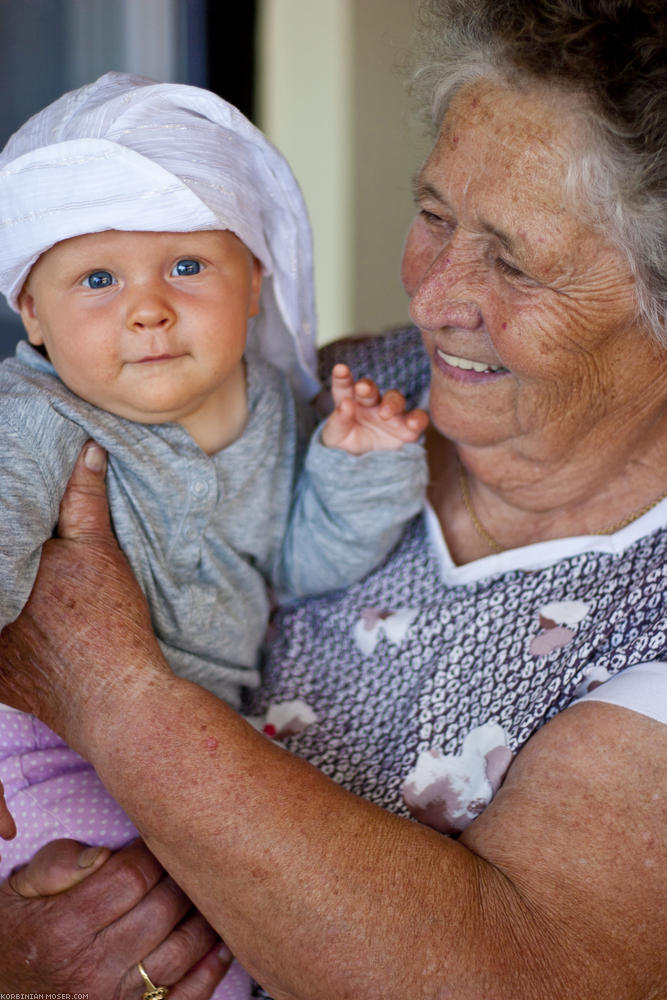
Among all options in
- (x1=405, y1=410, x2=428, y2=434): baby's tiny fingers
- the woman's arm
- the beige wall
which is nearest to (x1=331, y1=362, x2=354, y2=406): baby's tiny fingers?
(x1=405, y1=410, x2=428, y2=434): baby's tiny fingers

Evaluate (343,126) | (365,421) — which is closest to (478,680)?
(365,421)

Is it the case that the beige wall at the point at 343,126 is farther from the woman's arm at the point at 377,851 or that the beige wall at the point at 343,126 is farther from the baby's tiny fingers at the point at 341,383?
the woman's arm at the point at 377,851

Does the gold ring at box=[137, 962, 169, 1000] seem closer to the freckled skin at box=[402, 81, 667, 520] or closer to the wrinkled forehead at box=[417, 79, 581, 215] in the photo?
the freckled skin at box=[402, 81, 667, 520]

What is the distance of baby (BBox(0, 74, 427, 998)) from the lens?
139cm

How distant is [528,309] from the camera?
1.45 metres

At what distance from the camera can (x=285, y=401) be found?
1821mm

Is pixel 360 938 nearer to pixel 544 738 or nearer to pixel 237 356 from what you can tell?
pixel 544 738

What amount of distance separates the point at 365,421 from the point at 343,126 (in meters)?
2.59

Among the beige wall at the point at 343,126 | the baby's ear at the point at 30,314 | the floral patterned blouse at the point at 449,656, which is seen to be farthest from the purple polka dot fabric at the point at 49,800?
the beige wall at the point at 343,126

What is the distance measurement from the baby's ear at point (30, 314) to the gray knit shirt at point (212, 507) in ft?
0.09

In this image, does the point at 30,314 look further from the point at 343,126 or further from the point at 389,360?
the point at 343,126

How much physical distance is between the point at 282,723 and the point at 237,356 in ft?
2.03

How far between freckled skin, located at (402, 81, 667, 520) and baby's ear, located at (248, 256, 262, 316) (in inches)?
9.6

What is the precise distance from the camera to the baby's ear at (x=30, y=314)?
1537 mm
